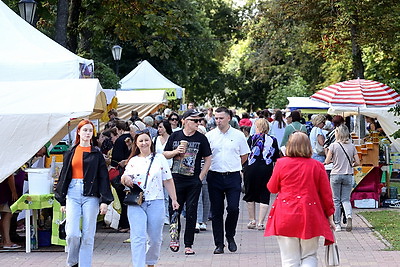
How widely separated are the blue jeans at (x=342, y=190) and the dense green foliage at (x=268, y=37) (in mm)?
3214

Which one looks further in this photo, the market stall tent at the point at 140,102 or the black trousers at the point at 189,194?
the market stall tent at the point at 140,102

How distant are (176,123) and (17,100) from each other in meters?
4.12

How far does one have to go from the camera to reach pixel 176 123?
14523 mm

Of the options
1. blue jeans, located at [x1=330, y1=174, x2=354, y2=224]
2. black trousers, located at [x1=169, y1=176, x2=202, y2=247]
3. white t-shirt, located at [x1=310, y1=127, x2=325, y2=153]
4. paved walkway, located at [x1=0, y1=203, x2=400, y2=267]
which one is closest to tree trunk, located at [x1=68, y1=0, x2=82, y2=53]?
white t-shirt, located at [x1=310, y1=127, x2=325, y2=153]

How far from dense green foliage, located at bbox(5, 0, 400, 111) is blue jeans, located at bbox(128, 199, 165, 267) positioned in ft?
26.9

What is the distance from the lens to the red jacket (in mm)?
7160

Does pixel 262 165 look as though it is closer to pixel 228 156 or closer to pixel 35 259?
pixel 228 156

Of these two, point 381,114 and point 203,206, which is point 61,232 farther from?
point 381,114

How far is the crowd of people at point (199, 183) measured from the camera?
7234 mm

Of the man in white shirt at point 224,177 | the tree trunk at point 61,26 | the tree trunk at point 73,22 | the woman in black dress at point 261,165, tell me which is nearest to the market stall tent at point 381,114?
the woman in black dress at point 261,165

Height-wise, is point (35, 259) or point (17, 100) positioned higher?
point (17, 100)

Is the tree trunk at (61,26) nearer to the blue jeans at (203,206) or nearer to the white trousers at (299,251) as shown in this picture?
the blue jeans at (203,206)

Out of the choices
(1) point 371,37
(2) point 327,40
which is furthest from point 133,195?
(2) point 327,40

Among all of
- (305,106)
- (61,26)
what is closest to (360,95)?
(61,26)
